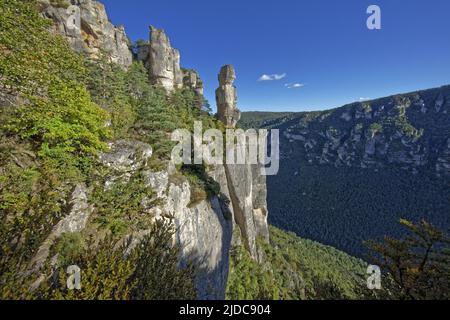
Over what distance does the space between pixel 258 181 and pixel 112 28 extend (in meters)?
29.4

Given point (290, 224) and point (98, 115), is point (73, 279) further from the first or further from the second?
point (290, 224)

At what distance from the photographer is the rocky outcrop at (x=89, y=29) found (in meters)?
20.5

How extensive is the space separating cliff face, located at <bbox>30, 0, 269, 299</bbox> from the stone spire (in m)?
0.64

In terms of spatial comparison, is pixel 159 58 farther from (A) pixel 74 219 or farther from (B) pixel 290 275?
(B) pixel 290 275

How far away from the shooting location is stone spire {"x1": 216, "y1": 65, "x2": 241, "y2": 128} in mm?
30625

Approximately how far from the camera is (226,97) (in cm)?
3052

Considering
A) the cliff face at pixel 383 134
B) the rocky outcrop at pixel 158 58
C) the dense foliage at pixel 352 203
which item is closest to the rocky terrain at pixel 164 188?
the rocky outcrop at pixel 158 58

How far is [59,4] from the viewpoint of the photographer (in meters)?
20.5

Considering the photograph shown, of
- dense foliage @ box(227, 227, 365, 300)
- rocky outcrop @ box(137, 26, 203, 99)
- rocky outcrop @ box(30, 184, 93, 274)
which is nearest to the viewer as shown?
rocky outcrop @ box(30, 184, 93, 274)

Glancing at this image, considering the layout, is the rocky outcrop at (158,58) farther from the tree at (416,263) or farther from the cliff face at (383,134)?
the cliff face at (383,134)

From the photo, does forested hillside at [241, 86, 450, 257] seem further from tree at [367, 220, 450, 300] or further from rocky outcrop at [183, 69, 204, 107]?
tree at [367, 220, 450, 300]

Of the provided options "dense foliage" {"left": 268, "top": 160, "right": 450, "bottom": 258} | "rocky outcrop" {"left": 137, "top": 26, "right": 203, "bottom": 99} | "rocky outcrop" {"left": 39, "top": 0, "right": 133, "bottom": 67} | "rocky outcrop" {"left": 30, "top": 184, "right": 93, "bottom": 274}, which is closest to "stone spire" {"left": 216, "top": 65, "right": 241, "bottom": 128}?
"rocky outcrop" {"left": 137, "top": 26, "right": 203, "bottom": 99}

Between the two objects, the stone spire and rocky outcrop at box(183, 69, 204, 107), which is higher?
rocky outcrop at box(183, 69, 204, 107)

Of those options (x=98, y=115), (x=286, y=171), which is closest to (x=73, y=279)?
(x=98, y=115)
